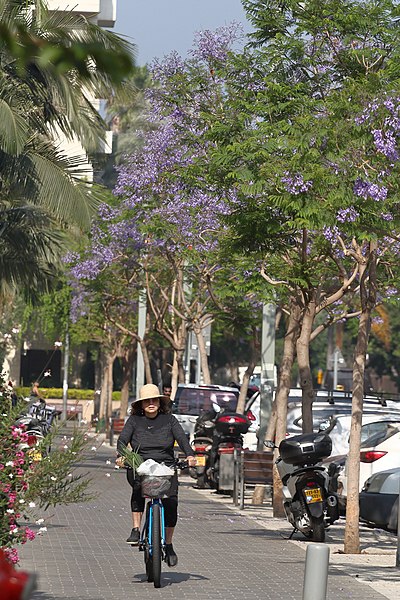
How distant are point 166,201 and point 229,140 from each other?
41.0 ft

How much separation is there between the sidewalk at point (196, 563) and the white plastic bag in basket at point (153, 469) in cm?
43

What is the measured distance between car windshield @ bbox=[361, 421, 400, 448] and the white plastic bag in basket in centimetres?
840

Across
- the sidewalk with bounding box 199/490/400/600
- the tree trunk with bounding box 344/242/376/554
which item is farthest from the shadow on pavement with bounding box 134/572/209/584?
the tree trunk with bounding box 344/242/376/554

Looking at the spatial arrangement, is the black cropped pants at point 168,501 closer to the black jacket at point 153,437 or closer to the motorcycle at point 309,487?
the black jacket at point 153,437

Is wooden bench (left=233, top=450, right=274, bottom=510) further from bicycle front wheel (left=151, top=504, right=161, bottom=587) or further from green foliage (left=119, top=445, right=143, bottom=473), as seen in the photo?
bicycle front wheel (left=151, top=504, right=161, bottom=587)

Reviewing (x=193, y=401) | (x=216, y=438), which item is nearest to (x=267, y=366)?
(x=216, y=438)

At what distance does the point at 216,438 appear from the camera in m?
25.7

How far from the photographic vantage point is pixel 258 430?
89.1 feet

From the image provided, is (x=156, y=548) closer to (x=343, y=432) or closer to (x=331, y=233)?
(x=331, y=233)

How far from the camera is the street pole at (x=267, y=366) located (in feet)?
86.6

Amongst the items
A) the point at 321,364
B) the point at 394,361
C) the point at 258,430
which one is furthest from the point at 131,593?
the point at 321,364

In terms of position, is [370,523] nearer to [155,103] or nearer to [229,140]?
[229,140]

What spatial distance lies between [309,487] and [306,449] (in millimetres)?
465

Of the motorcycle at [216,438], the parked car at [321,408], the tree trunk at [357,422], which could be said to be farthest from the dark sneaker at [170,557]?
the parked car at [321,408]
